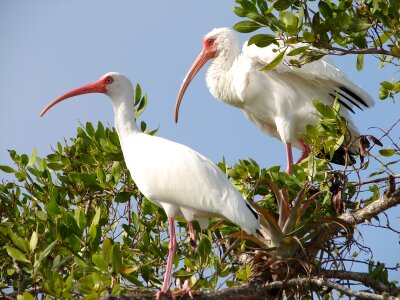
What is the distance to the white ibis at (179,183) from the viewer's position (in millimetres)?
5828

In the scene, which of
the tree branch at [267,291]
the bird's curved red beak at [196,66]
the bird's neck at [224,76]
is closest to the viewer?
the tree branch at [267,291]

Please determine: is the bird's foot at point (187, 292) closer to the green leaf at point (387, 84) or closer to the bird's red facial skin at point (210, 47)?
the green leaf at point (387, 84)

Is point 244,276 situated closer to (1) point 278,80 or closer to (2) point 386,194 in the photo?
(2) point 386,194

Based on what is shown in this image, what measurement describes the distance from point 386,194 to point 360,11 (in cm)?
122

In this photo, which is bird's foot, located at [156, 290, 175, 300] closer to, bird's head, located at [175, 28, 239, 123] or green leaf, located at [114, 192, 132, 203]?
green leaf, located at [114, 192, 132, 203]

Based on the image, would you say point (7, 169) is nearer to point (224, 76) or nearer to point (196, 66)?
point (224, 76)

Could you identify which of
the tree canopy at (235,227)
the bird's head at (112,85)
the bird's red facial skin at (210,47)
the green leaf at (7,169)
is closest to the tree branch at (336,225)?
the tree canopy at (235,227)

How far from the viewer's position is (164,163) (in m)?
6.19

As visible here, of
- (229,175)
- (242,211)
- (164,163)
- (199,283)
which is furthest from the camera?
(229,175)

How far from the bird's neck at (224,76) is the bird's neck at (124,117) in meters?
2.71

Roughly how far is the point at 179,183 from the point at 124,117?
0.87 metres

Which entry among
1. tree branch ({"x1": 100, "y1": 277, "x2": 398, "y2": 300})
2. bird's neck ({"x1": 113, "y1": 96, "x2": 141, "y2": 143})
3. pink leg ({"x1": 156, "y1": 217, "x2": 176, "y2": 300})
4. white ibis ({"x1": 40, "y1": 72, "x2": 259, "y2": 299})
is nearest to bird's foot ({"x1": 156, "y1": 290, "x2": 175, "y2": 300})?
pink leg ({"x1": 156, "y1": 217, "x2": 176, "y2": 300})

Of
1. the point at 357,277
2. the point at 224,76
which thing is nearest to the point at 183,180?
the point at 357,277

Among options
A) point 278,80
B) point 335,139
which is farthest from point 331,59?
point 335,139
